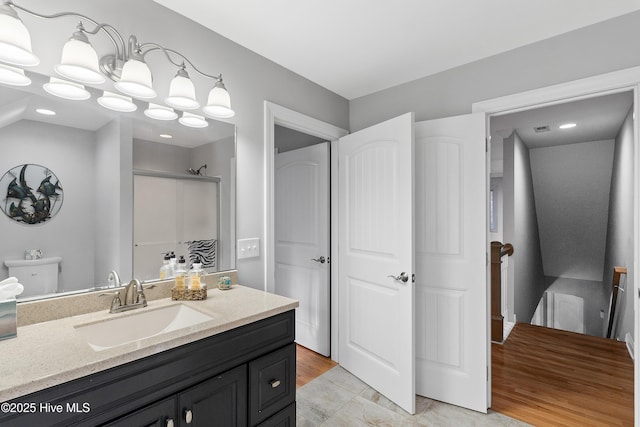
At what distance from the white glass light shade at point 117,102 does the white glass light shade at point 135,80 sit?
0.17 ft

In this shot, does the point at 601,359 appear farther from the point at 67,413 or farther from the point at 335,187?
the point at 67,413

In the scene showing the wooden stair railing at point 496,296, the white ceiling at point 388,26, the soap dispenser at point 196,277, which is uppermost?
the white ceiling at point 388,26

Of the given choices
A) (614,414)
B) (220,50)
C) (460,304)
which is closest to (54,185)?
(220,50)

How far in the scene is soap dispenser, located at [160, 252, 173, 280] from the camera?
159cm

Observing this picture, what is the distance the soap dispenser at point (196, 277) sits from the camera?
1.54 meters

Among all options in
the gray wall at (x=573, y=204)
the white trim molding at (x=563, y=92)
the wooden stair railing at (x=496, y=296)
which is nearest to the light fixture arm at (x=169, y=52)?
the white trim molding at (x=563, y=92)

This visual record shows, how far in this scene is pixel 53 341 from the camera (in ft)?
3.38

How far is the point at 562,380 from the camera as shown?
2457 mm

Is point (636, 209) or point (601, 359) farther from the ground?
point (636, 209)

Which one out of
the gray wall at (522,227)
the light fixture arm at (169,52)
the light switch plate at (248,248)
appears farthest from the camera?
the gray wall at (522,227)

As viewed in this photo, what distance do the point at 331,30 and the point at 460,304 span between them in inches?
75.8

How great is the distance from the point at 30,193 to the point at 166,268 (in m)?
0.63

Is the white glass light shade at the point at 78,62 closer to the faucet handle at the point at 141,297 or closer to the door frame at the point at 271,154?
the faucet handle at the point at 141,297

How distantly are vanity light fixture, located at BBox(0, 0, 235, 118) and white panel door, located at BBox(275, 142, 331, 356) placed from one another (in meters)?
1.24
